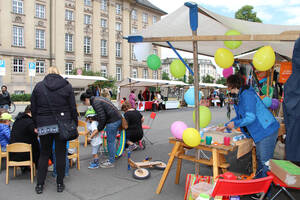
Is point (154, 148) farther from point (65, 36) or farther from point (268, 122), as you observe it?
point (65, 36)

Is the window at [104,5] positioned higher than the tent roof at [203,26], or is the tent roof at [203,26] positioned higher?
the window at [104,5]

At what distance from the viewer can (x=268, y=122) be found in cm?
326

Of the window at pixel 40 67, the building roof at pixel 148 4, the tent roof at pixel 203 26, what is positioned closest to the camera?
the tent roof at pixel 203 26

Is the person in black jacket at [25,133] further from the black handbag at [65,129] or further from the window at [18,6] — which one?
the window at [18,6]

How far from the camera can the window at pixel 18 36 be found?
29.2 metres

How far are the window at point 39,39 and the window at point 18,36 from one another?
64.7 inches

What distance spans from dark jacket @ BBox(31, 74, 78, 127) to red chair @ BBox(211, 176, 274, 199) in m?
2.48

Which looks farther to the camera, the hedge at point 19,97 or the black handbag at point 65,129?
the hedge at point 19,97

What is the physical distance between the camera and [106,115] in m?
4.89

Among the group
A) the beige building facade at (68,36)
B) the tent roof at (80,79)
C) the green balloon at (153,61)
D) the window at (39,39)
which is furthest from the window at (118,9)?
the green balloon at (153,61)

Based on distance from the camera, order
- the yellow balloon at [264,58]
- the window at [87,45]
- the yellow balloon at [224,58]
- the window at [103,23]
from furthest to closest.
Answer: the window at [103,23] < the window at [87,45] < the yellow balloon at [224,58] < the yellow balloon at [264,58]

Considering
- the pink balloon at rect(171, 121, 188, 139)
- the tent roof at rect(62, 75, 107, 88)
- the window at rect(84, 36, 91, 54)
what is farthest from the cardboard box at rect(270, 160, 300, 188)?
the window at rect(84, 36, 91, 54)

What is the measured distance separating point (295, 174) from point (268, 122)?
3.52ft

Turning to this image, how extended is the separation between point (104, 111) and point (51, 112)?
4.29ft
